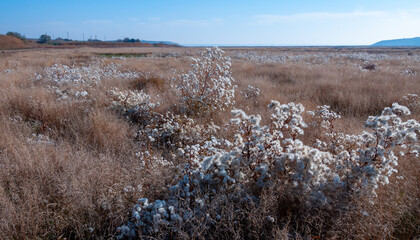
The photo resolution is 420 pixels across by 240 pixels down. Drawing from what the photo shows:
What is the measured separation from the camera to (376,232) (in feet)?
7.37

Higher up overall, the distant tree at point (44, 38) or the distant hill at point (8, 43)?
the distant tree at point (44, 38)

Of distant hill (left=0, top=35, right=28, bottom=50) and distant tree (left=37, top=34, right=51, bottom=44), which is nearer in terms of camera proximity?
distant hill (left=0, top=35, right=28, bottom=50)

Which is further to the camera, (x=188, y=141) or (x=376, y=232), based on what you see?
(x=188, y=141)

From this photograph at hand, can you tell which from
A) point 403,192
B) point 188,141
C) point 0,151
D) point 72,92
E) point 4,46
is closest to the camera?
point 403,192

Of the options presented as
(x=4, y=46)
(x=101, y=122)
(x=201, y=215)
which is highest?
(x=4, y=46)

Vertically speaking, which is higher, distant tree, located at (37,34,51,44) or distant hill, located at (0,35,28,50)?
distant tree, located at (37,34,51,44)

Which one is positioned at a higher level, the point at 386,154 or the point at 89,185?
the point at 386,154

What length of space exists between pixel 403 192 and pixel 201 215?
224 centimetres

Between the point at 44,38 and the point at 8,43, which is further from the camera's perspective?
the point at 44,38

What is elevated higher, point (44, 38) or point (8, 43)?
point (44, 38)

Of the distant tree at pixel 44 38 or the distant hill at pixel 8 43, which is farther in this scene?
the distant tree at pixel 44 38

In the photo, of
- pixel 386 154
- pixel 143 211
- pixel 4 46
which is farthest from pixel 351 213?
pixel 4 46

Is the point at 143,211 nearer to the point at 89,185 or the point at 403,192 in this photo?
the point at 89,185

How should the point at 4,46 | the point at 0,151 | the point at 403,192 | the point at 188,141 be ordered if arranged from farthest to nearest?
the point at 4,46 < the point at 188,141 < the point at 0,151 < the point at 403,192
